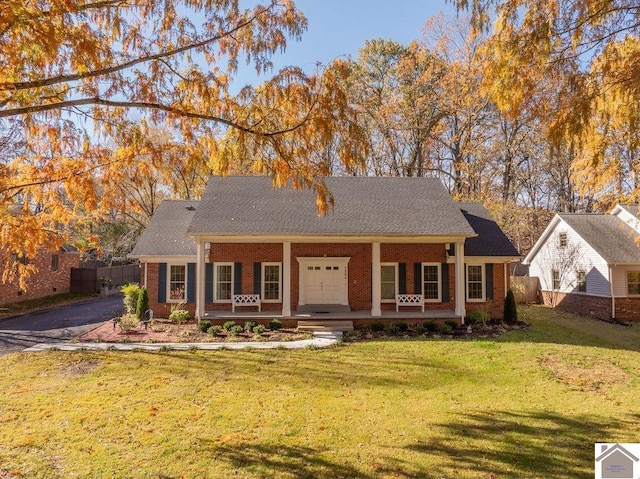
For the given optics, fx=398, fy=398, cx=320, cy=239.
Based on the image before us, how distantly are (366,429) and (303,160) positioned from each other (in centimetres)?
405

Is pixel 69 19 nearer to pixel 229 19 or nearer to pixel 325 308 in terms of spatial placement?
pixel 229 19

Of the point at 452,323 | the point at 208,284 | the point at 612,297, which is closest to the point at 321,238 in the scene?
the point at 208,284

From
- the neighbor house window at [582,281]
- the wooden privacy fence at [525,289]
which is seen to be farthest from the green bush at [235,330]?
the neighbor house window at [582,281]

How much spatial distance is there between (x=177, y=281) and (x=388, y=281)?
8435 mm

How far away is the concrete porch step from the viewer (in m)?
14.0

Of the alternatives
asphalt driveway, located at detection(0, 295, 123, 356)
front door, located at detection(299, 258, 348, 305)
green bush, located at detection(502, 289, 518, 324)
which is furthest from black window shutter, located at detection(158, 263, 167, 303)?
green bush, located at detection(502, 289, 518, 324)

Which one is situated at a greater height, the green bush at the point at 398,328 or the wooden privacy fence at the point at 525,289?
the wooden privacy fence at the point at 525,289

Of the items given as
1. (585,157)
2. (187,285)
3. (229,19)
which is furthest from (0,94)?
(187,285)

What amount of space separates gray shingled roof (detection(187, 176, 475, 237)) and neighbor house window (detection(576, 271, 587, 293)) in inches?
367

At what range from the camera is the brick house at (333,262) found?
1487 cm

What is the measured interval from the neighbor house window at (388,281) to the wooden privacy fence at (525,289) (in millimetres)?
11275

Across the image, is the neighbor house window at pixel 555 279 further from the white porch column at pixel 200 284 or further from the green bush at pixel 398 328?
the white porch column at pixel 200 284

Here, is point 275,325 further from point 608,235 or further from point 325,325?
point 608,235

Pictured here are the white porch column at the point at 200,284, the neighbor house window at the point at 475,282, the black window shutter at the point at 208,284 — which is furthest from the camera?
the neighbor house window at the point at 475,282
